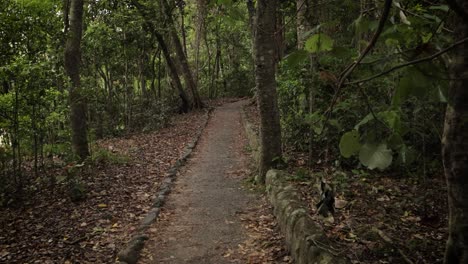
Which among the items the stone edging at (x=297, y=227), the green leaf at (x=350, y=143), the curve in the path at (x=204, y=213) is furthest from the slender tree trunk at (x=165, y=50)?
the green leaf at (x=350, y=143)

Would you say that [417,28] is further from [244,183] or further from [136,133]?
[136,133]

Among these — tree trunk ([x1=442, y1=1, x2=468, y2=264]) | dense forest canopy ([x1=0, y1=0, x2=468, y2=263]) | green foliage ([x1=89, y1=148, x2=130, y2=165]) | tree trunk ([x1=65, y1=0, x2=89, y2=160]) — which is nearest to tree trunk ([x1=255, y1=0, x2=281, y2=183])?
dense forest canopy ([x1=0, y1=0, x2=468, y2=263])

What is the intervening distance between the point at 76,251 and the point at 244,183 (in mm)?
3739

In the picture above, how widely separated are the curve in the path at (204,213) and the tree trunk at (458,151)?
117 inches

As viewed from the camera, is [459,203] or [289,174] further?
[289,174]

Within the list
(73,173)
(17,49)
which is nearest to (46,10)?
(17,49)

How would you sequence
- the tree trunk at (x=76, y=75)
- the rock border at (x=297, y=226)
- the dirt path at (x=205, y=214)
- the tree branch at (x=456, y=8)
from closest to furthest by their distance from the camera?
the tree branch at (x=456, y=8)
the rock border at (x=297, y=226)
the dirt path at (x=205, y=214)
the tree trunk at (x=76, y=75)

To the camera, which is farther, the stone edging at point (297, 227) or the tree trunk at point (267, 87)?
the tree trunk at point (267, 87)

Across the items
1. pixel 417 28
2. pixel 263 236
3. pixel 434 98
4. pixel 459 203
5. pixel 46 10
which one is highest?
pixel 46 10

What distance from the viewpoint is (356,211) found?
4801 millimetres

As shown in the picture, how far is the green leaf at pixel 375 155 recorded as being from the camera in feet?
4.41

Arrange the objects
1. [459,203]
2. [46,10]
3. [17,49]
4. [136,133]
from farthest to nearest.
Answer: [136,133]
[46,10]
[17,49]
[459,203]

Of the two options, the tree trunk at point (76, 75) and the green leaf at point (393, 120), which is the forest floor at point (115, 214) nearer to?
the tree trunk at point (76, 75)

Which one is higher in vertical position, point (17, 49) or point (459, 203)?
point (17, 49)
